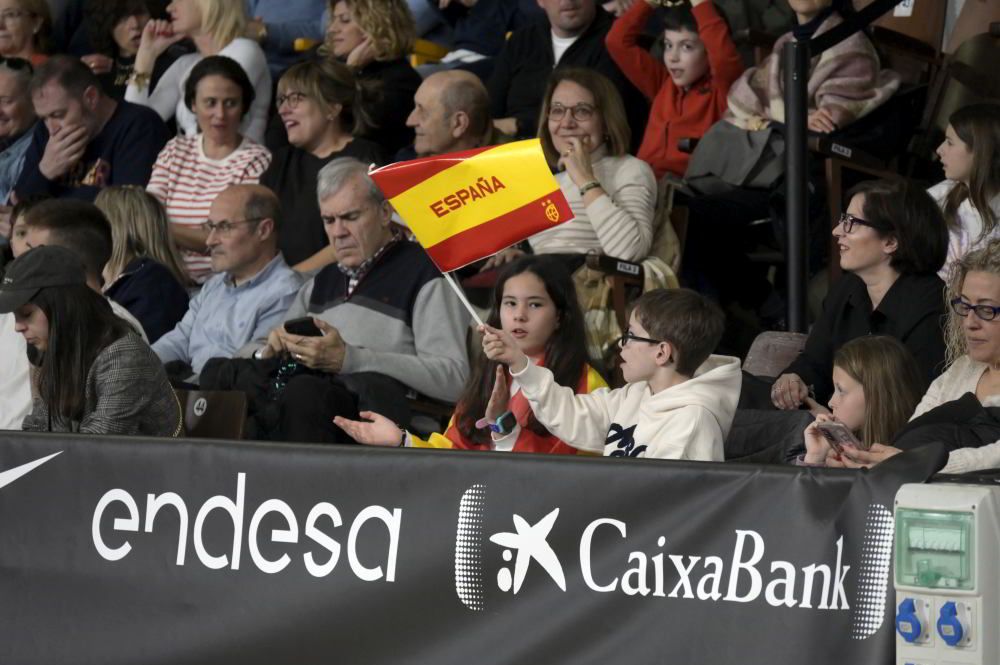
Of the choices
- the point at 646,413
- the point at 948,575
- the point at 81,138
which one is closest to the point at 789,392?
the point at 646,413

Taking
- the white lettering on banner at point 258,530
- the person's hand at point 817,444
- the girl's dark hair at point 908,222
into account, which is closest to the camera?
the white lettering on banner at point 258,530

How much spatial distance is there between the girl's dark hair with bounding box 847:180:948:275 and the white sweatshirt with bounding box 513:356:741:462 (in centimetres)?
85

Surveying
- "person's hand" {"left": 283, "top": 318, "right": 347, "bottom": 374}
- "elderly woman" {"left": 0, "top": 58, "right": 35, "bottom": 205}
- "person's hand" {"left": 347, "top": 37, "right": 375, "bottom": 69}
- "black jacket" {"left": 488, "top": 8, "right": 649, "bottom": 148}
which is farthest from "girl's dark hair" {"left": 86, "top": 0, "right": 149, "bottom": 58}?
"person's hand" {"left": 283, "top": 318, "right": 347, "bottom": 374}

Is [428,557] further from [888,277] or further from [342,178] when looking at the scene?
[342,178]

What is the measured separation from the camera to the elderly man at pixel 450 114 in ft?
23.8

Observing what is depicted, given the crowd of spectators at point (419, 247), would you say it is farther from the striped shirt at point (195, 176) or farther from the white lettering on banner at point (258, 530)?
the white lettering on banner at point (258, 530)

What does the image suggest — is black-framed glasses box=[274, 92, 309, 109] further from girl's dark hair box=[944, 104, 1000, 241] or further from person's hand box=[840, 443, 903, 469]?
person's hand box=[840, 443, 903, 469]

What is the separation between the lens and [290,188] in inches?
305

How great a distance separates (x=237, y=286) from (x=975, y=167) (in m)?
2.97

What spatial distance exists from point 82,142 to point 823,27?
12.0ft

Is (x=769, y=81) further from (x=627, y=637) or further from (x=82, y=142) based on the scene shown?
(x=627, y=637)

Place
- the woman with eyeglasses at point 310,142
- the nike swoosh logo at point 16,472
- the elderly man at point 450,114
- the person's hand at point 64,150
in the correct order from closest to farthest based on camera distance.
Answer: the nike swoosh logo at point 16,472, the elderly man at point 450,114, the woman with eyeglasses at point 310,142, the person's hand at point 64,150

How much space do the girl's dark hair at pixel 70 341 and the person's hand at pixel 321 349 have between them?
827 millimetres

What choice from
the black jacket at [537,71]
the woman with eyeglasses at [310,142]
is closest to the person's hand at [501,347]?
the woman with eyeglasses at [310,142]
